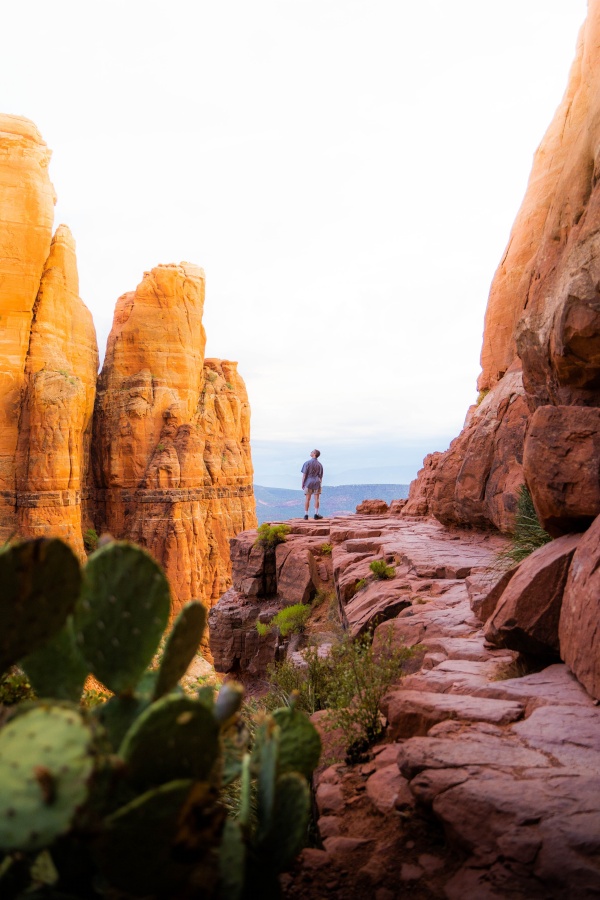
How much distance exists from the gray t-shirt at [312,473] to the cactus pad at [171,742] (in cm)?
1651

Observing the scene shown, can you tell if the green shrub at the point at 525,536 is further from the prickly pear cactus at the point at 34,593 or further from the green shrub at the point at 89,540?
the green shrub at the point at 89,540

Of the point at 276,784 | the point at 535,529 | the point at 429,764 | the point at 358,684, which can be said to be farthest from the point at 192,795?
the point at 535,529

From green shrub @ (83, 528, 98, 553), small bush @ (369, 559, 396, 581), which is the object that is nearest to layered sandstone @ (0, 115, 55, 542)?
green shrub @ (83, 528, 98, 553)

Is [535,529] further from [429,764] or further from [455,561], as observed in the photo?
[429,764]

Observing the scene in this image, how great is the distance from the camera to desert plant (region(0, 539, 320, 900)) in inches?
48.6

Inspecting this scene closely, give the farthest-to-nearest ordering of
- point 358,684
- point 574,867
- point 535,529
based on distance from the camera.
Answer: point 535,529 < point 358,684 < point 574,867

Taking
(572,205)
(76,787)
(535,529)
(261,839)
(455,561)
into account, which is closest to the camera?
(76,787)

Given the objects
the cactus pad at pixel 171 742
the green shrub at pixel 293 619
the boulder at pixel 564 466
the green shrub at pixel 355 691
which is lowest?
the green shrub at pixel 293 619

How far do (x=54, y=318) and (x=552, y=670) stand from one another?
29733 millimetres

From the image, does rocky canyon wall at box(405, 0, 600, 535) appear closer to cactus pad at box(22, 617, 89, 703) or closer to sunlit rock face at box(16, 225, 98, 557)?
cactus pad at box(22, 617, 89, 703)

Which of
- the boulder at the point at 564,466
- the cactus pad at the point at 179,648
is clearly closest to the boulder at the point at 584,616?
the boulder at the point at 564,466

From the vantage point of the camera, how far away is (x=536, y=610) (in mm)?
4246

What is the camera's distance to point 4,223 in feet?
88.9

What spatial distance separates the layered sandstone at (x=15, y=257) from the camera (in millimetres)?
27047
